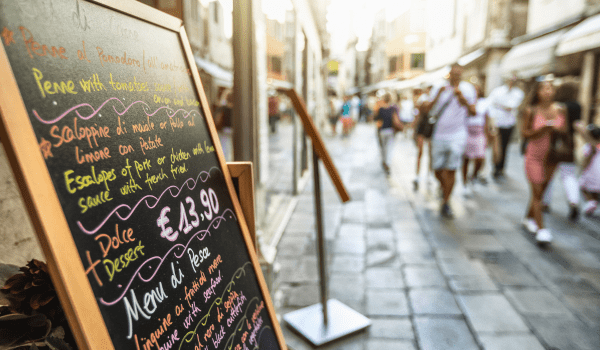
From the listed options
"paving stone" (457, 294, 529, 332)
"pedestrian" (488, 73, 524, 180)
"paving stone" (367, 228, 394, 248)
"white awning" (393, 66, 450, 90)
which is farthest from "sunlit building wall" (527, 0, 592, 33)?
"paving stone" (457, 294, 529, 332)

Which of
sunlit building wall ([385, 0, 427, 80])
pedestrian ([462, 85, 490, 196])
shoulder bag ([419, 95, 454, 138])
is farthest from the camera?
sunlit building wall ([385, 0, 427, 80])

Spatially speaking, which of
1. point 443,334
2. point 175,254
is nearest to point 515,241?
point 443,334

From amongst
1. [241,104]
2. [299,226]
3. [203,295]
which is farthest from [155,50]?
[299,226]

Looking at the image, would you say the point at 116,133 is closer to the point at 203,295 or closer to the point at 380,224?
the point at 203,295

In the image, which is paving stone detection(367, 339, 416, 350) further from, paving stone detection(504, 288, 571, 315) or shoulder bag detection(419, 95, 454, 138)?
shoulder bag detection(419, 95, 454, 138)

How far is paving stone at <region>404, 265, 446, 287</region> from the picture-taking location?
3.18 metres

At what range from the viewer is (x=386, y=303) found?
288 cm

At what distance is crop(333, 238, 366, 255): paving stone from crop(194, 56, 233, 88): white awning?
6.24 ft

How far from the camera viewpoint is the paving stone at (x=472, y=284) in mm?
3061

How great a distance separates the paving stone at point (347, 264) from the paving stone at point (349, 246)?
0.13m

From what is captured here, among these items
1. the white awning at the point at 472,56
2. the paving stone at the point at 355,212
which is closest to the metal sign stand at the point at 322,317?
the paving stone at the point at 355,212

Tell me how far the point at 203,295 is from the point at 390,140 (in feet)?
23.4

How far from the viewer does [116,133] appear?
97cm

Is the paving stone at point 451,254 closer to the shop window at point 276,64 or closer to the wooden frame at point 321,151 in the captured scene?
the wooden frame at point 321,151
